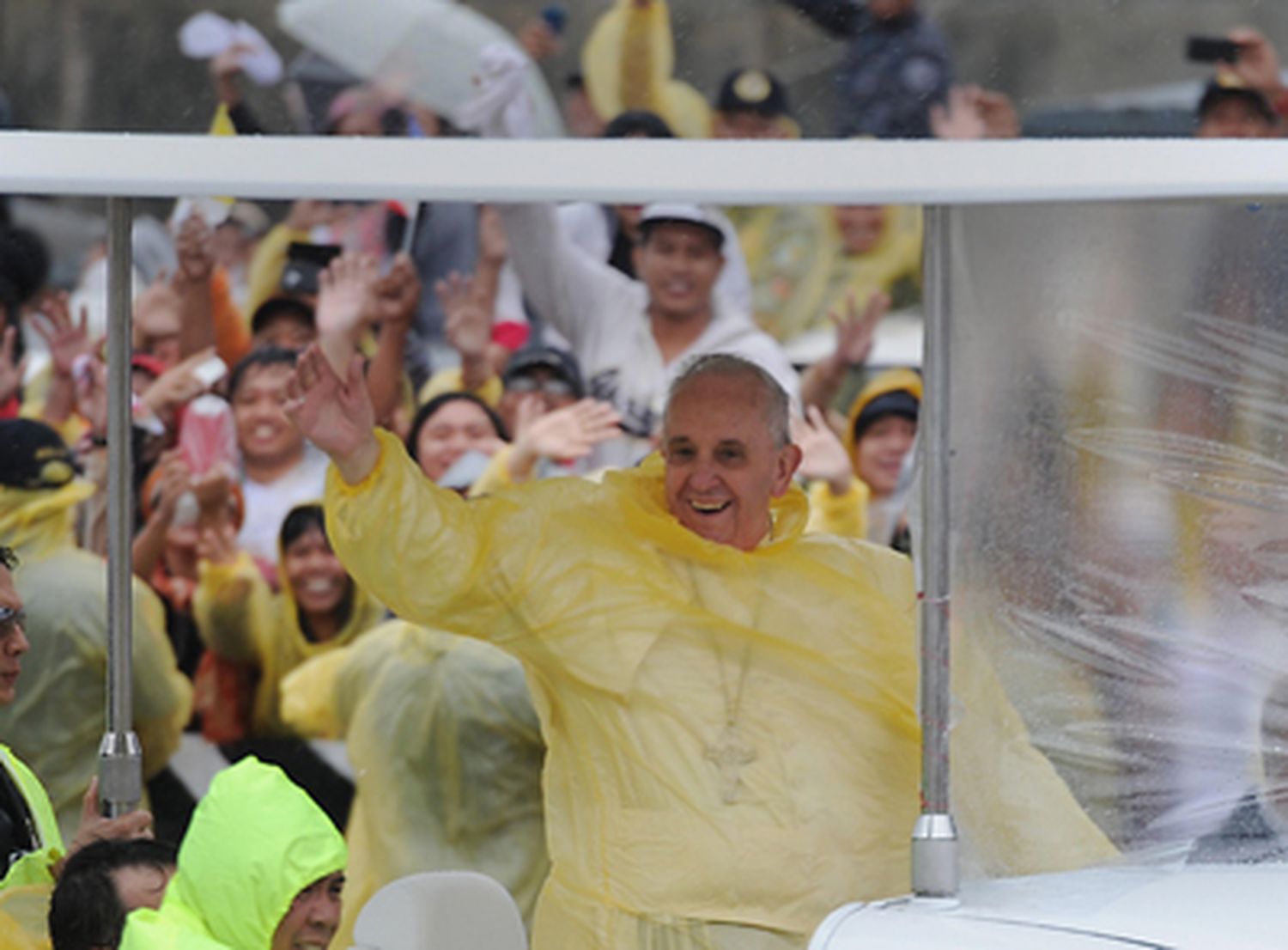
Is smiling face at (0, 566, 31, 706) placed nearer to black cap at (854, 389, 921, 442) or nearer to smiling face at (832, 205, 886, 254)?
black cap at (854, 389, 921, 442)

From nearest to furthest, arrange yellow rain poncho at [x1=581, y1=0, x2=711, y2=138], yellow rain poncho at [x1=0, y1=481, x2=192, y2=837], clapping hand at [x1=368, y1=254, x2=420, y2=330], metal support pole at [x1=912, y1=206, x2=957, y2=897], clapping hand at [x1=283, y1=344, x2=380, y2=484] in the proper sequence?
metal support pole at [x1=912, y1=206, x2=957, y2=897]
clapping hand at [x1=283, y1=344, x2=380, y2=484]
yellow rain poncho at [x1=0, y1=481, x2=192, y2=837]
clapping hand at [x1=368, y1=254, x2=420, y2=330]
yellow rain poncho at [x1=581, y1=0, x2=711, y2=138]

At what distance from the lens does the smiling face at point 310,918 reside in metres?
2.86

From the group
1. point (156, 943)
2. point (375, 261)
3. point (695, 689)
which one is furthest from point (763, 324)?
point (156, 943)

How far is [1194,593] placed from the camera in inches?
102

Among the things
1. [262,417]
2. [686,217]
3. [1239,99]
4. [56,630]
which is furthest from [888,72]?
[56,630]

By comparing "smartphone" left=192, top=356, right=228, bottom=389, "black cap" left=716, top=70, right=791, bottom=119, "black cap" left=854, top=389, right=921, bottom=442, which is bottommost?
"black cap" left=854, top=389, right=921, bottom=442

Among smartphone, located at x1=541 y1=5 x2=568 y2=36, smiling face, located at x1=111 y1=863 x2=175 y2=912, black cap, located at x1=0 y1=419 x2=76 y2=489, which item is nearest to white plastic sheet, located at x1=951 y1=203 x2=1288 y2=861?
smiling face, located at x1=111 y1=863 x2=175 y2=912

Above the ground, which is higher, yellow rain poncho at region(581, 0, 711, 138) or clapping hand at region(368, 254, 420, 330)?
yellow rain poncho at region(581, 0, 711, 138)

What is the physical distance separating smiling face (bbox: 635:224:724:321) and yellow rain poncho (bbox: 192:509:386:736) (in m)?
0.86

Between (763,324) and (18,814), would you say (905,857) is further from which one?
(763,324)

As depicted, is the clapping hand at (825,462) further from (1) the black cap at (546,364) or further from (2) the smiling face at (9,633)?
(2) the smiling face at (9,633)

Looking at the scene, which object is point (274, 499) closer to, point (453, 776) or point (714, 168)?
point (453, 776)

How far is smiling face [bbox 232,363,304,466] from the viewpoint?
498 centimetres

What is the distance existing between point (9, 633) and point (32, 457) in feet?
4.21
